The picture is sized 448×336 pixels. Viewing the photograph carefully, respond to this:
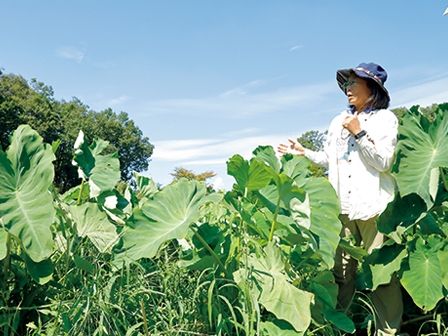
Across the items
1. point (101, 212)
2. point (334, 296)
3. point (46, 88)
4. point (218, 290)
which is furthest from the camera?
point (46, 88)

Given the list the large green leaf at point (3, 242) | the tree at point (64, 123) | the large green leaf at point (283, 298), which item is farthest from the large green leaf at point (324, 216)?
the tree at point (64, 123)

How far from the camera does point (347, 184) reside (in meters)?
2.56

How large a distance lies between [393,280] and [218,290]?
878mm

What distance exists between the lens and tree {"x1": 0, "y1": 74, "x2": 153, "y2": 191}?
2406 cm

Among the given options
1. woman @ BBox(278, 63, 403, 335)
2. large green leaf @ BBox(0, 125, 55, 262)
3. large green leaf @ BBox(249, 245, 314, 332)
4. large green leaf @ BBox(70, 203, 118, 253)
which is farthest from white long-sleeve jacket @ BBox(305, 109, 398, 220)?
large green leaf @ BBox(0, 125, 55, 262)

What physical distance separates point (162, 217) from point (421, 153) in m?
1.13

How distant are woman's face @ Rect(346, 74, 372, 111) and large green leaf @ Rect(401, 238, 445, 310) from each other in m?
0.68

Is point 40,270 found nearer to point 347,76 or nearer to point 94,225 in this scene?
→ point 94,225

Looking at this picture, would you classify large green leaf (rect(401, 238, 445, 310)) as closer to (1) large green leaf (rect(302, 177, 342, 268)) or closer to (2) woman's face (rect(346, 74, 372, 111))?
(1) large green leaf (rect(302, 177, 342, 268))

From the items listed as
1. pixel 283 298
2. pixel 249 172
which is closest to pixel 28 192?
pixel 249 172

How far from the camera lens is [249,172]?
86.9 inches

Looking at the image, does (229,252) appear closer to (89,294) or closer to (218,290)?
(218,290)

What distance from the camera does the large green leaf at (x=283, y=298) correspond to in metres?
1.95

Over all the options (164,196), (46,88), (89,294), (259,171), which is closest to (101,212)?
(164,196)
